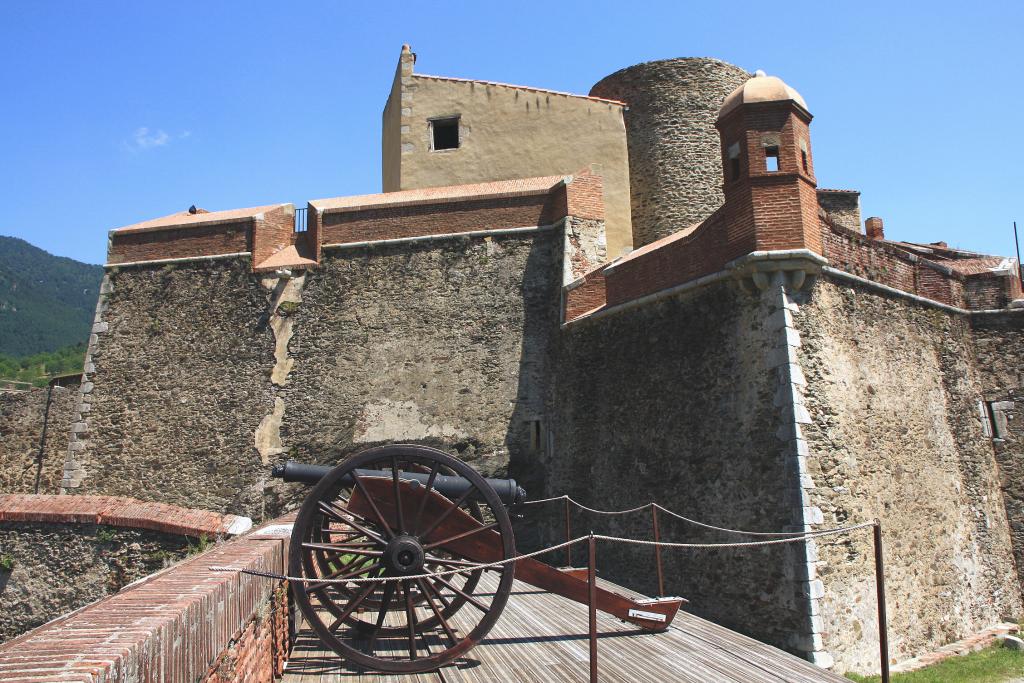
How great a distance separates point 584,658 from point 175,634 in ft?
12.6

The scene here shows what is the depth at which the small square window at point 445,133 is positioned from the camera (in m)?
17.4

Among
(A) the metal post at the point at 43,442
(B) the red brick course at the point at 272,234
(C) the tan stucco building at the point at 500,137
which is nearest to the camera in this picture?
(B) the red brick course at the point at 272,234

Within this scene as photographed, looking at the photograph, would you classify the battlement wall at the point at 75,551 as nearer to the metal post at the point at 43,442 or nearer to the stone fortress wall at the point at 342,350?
the stone fortress wall at the point at 342,350

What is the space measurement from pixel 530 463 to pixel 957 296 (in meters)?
7.42

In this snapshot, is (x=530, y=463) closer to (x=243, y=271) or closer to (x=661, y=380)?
(x=661, y=380)

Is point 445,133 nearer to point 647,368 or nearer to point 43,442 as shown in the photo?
point 647,368

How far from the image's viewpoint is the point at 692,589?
9.44 m

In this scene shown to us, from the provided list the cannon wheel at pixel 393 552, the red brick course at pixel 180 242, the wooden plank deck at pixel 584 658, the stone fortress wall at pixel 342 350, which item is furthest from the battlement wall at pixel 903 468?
the red brick course at pixel 180 242

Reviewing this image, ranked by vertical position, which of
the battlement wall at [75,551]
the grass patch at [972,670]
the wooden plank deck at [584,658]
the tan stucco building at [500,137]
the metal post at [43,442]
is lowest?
the grass patch at [972,670]

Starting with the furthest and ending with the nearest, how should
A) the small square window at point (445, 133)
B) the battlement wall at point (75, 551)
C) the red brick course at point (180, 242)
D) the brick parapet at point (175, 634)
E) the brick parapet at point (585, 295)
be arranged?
1. the small square window at point (445, 133)
2. the red brick course at point (180, 242)
3. the brick parapet at point (585, 295)
4. the battlement wall at point (75, 551)
5. the brick parapet at point (175, 634)

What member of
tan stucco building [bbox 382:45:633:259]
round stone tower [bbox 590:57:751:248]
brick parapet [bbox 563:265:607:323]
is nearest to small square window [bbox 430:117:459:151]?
tan stucco building [bbox 382:45:633:259]

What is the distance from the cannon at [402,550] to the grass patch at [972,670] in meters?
4.46

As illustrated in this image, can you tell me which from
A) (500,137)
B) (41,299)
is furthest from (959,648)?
(41,299)

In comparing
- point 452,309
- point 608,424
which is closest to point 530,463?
point 608,424
